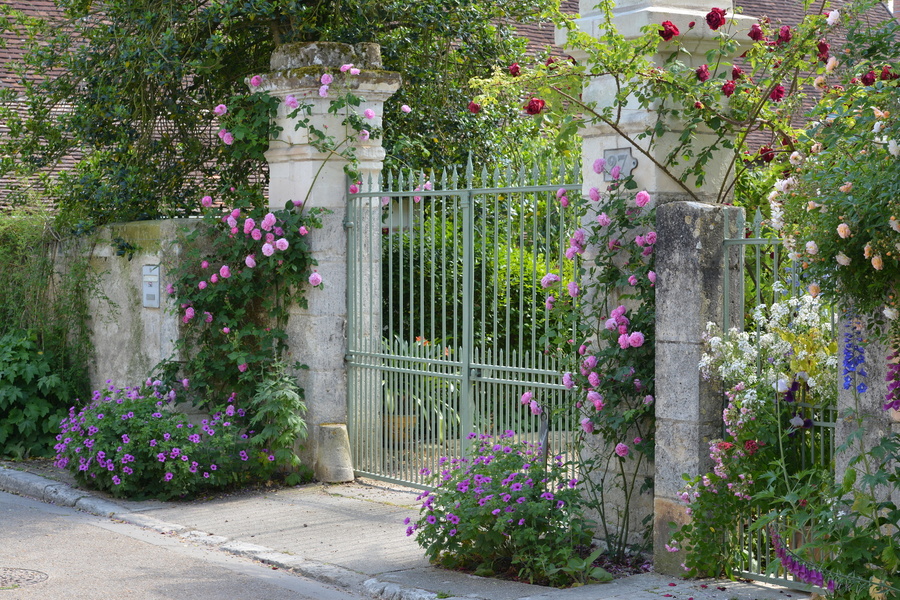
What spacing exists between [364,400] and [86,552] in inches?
97.3

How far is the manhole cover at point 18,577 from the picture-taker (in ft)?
18.0

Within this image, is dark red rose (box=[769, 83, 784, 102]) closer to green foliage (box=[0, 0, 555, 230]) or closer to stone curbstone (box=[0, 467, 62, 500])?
green foliage (box=[0, 0, 555, 230])

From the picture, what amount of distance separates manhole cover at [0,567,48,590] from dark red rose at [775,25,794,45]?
15.3 feet

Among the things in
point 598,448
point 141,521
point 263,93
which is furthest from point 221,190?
point 598,448

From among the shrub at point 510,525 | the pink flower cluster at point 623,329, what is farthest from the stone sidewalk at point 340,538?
the pink flower cluster at point 623,329

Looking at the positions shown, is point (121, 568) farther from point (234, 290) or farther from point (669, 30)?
point (669, 30)

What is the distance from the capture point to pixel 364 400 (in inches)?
318

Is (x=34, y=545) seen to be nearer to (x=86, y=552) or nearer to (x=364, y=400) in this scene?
(x=86, y=552)

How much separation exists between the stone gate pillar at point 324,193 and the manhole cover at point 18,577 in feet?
8.81

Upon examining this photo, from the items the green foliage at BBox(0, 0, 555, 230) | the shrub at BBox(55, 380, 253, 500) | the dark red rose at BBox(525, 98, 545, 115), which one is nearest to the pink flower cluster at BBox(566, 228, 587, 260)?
the dark red rose at BBox(525, 98, 545, 115)

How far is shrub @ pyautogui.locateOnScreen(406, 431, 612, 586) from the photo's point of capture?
5.35 meters

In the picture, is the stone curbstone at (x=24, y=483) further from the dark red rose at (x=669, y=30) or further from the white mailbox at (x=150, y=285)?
the dark red rose at (x=669, y=30)

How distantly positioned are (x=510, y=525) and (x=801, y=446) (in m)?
1.44

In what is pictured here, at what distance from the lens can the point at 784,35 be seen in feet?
18.3
